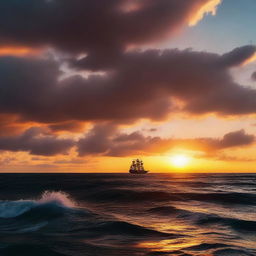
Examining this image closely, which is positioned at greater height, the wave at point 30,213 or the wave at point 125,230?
the wave at point 30,213

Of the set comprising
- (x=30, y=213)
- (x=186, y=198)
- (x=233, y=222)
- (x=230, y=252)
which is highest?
(x=30, y=213)

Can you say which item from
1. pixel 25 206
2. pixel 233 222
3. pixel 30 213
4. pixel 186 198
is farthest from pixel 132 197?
pixel 233 222

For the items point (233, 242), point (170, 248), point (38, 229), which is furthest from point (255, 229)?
point (38, 229)

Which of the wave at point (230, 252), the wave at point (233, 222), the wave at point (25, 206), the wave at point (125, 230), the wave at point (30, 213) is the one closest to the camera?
the wave at point (230, 252)

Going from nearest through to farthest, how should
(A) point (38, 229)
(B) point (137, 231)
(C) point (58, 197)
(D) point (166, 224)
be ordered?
(B) point (137, 231) → (A) point (38, 229) → (D) point (166, 224) → (C) point (58, 197)

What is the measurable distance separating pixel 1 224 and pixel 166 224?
43.2 ft

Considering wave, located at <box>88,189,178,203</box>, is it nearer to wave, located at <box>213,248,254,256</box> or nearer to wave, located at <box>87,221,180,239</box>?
wave, located at <box>87,221,180,239</box>

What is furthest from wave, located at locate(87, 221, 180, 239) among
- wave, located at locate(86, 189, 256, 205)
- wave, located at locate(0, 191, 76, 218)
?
wave, located at locate(86, 189, 256, 205)

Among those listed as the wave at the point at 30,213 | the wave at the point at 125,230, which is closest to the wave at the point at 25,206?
the wave at the point at 30,213

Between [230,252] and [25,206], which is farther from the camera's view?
[25,206]

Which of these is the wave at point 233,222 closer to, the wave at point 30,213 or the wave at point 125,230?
the wave at point 125,230

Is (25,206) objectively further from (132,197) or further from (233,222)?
(132,197)

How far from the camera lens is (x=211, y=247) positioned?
1625cm

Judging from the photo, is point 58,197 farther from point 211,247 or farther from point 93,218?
point 211,247
